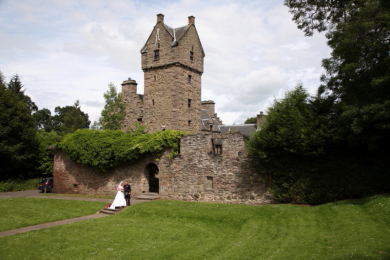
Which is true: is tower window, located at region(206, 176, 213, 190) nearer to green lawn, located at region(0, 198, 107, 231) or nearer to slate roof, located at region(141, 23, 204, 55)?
green lawn, located at region(0, 198, 107, 231)

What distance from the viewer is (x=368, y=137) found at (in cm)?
1333

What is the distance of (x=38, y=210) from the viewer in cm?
1720

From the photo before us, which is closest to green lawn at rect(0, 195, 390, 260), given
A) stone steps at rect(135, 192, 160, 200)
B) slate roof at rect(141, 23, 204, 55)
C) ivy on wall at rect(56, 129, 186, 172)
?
stone steps at rect(135, 192, 160, 200)

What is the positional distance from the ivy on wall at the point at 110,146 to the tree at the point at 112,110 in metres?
6.47

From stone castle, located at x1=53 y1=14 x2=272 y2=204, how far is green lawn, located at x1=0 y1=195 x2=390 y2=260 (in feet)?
11.2

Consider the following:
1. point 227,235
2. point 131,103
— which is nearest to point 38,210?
point 227,235

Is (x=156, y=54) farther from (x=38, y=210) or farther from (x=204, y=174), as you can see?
(x=38, y=210)

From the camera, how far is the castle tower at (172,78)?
3017 centimetres

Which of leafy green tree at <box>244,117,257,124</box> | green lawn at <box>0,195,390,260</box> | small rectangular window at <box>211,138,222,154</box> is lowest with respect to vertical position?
green lawn at <box>0,195,390,260</box>

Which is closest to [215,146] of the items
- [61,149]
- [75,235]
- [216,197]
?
[216,197]

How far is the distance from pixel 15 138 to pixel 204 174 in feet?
69.2

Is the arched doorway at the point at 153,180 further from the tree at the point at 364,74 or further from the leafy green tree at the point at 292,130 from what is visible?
the tree at the point at 364,74

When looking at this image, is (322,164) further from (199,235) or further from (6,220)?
(6,220)

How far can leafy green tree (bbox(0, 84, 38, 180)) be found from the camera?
28.3m
